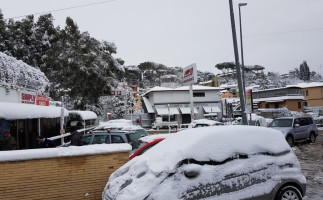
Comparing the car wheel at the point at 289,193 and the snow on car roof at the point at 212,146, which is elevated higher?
the snow on car roof at the point at 212,146

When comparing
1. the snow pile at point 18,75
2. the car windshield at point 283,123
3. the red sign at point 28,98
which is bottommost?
the car windshield at point 283,123

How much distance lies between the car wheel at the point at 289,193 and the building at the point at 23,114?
904cm

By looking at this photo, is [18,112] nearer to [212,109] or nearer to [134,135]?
[134,135]

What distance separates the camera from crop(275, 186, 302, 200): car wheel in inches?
188

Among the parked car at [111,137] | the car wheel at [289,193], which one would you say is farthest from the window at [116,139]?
the car wheel at [289,193]

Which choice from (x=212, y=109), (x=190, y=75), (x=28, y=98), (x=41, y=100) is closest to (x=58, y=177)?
(x=28, y=98)

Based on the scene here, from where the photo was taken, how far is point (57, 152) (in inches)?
222

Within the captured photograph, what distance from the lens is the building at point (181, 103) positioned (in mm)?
39950

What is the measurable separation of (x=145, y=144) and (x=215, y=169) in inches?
126

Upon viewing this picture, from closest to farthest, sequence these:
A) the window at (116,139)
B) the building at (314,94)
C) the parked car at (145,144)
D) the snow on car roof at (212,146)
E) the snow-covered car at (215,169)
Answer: the snow-covered car at (215,169) → the snow on car roof at (212,146) → the parked car at (145,144) → the window at (116,139) → the building at (314,94)

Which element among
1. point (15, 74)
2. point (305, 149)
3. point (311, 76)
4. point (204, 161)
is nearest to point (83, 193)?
point (204, 161)

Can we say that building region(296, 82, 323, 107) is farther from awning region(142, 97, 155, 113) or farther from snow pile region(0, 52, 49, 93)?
snow pile region(0, 52, 49, 93)

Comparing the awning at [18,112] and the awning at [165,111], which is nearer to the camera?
the awning at [18,112]

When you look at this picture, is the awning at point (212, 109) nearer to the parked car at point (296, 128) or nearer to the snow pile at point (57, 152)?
the parked car at point (296, 128)
